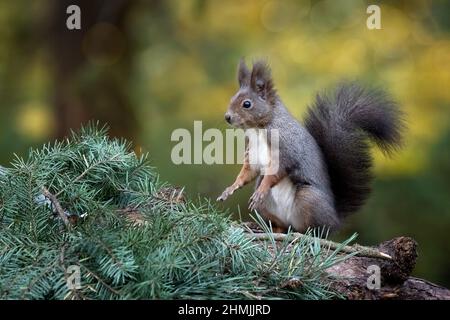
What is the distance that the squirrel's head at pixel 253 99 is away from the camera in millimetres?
2639

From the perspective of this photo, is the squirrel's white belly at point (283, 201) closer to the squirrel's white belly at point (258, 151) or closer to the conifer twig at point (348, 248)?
the squirrel's white belly at point (258, 151)

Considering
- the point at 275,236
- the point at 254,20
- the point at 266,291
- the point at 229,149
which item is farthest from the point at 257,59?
the point at 254,20

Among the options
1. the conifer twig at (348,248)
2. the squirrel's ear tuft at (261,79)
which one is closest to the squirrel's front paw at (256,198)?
the squirrel's ear tuft at (261,79)

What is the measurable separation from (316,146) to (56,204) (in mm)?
1269

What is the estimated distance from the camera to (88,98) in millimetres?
4281

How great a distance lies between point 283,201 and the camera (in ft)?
8.55

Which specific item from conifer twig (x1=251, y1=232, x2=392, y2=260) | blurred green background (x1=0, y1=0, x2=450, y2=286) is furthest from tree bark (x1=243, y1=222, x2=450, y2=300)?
blurred green background (x1=0, y1=0, x2=450, y2=286)

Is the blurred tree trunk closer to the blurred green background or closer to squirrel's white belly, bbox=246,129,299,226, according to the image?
the blurred green background

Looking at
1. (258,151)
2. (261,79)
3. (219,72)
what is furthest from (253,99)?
(219,72)

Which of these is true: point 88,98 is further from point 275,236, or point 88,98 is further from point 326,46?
point 275,236

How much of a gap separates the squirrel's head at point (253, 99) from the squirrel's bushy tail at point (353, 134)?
0.71ft

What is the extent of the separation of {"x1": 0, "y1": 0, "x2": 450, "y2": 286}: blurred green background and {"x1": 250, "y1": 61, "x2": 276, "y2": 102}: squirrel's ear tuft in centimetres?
115

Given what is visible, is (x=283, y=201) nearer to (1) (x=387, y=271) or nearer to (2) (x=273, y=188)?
(2) (x=273, y=188)
